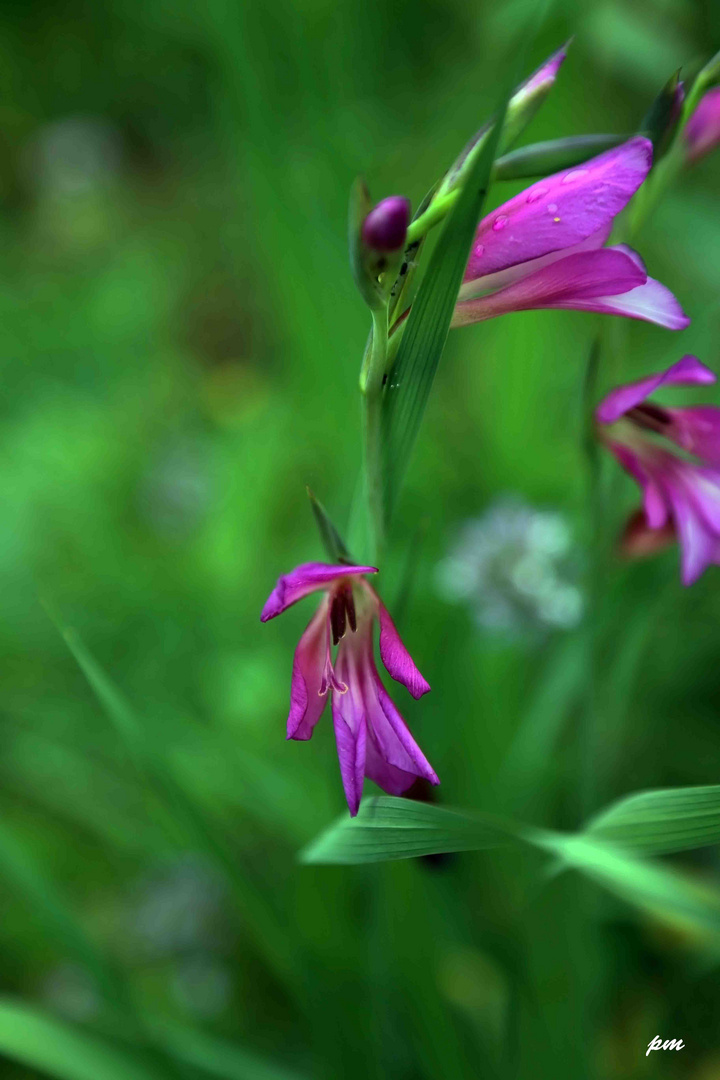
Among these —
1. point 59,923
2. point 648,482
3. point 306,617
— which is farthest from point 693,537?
point 306,617

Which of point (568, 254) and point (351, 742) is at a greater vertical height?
point (568, 254)

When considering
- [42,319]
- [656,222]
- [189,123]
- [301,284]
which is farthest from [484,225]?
[189,123]

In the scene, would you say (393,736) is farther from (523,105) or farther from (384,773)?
(523,105)

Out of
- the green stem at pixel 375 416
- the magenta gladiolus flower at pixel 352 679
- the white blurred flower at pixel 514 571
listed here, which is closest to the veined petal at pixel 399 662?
the magenta gladiolus flower at pixel 352 679

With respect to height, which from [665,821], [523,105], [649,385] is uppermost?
[523,105]

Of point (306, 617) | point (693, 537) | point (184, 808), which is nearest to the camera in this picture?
point (693, 537)
